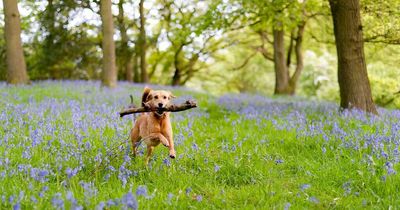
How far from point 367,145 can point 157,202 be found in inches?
134

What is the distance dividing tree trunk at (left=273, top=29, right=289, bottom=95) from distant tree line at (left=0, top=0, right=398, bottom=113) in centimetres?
5

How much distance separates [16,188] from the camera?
4.25 m

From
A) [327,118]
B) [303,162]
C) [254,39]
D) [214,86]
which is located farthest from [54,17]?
[214,86]

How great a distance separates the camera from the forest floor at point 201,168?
4266mm

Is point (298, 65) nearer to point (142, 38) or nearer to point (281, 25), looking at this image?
point (281, 25)

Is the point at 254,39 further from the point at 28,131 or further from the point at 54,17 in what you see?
the point at 28,131

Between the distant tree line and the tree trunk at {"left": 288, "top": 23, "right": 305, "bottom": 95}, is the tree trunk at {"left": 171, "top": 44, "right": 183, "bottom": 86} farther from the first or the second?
the tree trunk at {"left": 288, "top": 23, "right": 305, "bottom": 95}

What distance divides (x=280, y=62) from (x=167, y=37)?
861 centimetres

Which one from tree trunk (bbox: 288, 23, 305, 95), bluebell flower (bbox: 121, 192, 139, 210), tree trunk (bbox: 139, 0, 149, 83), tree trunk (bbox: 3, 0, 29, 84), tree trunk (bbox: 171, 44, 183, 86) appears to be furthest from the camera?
tree trunk (bbox: 171, 44, 183, 86)

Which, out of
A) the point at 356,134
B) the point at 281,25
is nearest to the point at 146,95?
the point at 356,134

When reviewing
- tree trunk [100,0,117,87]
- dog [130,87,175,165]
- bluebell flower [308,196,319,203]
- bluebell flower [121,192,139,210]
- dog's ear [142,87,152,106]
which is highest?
tree trunk [100,0,117,87]

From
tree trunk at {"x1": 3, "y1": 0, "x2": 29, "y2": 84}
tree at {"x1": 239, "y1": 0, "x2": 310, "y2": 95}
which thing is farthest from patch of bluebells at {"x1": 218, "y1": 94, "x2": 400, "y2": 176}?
tree trunk at {"x1": 3, "y1": 0, "x2": 29, "y2": 84}

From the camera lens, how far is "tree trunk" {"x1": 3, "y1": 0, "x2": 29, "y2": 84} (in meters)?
16.1

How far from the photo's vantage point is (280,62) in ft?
76.4
